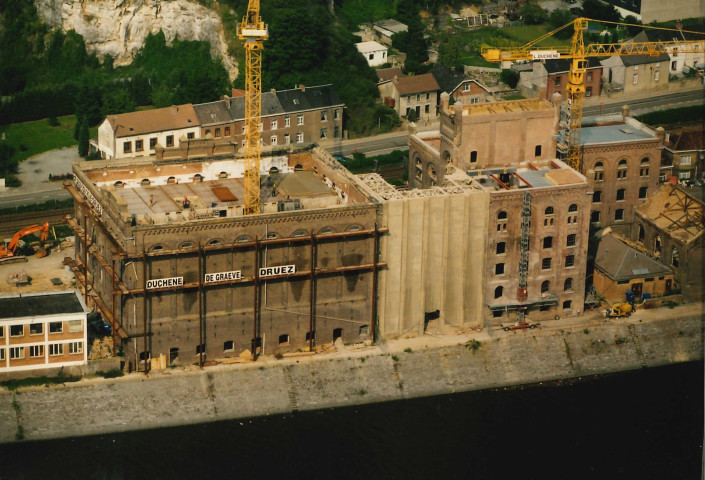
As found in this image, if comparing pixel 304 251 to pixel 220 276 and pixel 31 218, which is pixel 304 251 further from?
pixel 31 218

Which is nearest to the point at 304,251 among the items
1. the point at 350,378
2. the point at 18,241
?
the point at 350,378

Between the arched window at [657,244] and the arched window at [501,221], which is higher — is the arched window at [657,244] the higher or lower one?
the lower one

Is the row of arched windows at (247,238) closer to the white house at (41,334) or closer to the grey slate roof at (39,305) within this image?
the grey slate roof at (39,305)

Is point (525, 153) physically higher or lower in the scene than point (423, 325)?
higher

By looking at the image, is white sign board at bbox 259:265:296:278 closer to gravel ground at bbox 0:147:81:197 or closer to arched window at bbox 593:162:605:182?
arched window at bbox 593:162:605:182

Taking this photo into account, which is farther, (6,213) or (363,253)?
(6,213)

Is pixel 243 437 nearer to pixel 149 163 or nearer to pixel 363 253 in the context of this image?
pixel 363 253

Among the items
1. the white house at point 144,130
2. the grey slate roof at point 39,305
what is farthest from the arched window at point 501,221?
the white house at point 144,130

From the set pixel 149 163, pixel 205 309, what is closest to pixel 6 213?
pixel 149 163
